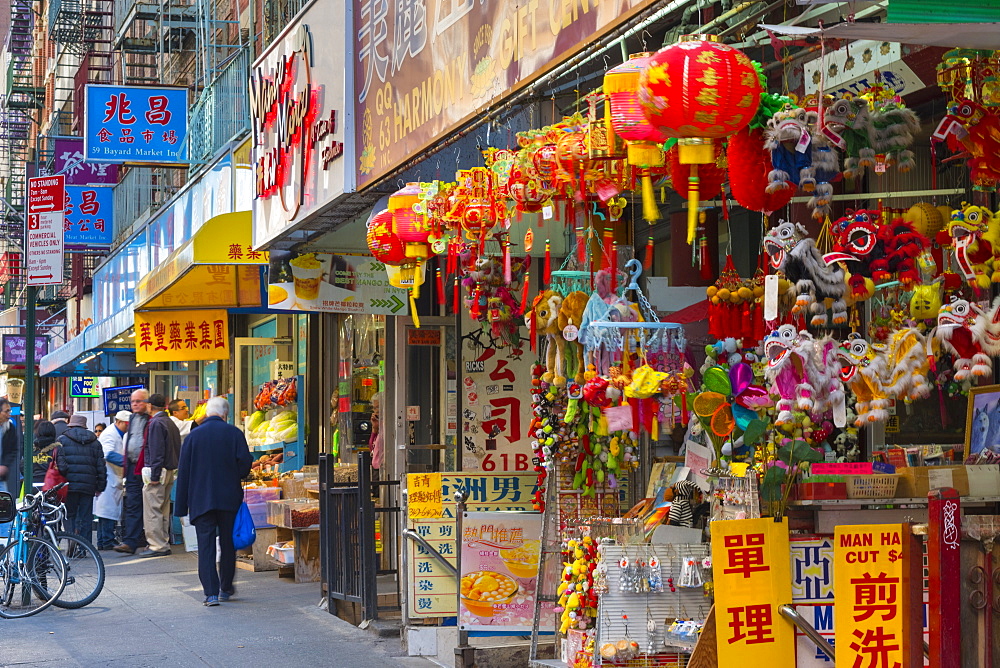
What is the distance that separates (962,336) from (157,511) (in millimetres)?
13278

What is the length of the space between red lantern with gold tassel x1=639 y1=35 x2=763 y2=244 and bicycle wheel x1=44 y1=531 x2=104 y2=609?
27.4ft

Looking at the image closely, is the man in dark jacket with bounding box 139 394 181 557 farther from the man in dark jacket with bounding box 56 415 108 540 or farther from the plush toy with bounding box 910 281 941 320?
the plush toy with bounding box 910 281 941 320

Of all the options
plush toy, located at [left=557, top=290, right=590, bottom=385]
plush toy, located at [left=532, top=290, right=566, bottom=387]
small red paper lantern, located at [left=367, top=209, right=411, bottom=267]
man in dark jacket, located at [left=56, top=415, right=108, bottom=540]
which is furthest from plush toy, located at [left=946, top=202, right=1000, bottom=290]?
man in dark jacket, located at [left=56, top=415, right=108, bottom=540]

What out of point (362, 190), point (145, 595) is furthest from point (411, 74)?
point (145, 595)

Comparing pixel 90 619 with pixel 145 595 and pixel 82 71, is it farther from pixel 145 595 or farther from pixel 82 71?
pixel 82 71

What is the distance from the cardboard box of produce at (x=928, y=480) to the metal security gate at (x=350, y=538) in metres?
4.78

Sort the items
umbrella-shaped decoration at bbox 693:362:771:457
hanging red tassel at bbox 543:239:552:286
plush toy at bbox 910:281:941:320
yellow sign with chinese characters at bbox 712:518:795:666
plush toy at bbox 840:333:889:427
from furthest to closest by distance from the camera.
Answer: hanging red tassel at bbox 543:239:552:286, umbrella-shaped decoration at bbox 693:362:771:457, plush toy at bbox 910:281:941:320, plush toy at bbox 840:333:889:427, yellow sign with chinese characters at bbox 712:518:795:666

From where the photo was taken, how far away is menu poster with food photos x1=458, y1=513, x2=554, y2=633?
28.3ft

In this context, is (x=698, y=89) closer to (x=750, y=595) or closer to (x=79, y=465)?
(x=750, y=595)

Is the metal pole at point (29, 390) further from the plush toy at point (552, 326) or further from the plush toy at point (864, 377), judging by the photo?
the plush toy at point (864, 377)

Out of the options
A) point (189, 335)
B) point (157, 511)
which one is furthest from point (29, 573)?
point (189, 335)

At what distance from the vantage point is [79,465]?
15492mm

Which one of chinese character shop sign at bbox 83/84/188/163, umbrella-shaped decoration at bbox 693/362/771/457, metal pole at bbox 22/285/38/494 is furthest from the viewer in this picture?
chinese character shop sign at bbox 83/84/188/163

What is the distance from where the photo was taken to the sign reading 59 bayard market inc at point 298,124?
10242 mm
